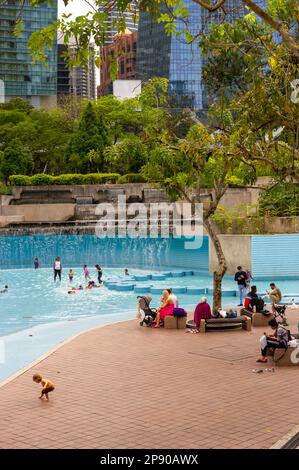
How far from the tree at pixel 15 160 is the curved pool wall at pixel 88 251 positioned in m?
16.4

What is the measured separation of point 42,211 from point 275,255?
23494mm

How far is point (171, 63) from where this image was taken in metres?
122

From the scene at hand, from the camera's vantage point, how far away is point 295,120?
1262 centimetres

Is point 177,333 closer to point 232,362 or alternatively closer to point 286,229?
point 232,362

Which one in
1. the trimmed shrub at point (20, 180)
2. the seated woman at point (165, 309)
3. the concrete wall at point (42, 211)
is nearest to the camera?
the seated woman at point (165, 309)

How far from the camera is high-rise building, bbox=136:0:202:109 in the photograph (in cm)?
12050

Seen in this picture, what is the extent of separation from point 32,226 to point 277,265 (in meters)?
18.7

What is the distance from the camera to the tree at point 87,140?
Answer: 188 ft

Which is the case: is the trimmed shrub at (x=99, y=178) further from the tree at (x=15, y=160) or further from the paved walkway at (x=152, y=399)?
the paved walkway at (x=152, y=399)

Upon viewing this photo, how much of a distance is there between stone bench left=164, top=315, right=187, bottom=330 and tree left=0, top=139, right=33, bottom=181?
42.3m

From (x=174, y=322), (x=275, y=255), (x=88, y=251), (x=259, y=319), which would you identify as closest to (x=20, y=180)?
(x=88, y=251)

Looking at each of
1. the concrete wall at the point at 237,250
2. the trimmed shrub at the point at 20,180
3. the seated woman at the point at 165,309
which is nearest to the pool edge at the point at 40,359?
the seated woman at the point at 165,309

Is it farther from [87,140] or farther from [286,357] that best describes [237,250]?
[87,140]
